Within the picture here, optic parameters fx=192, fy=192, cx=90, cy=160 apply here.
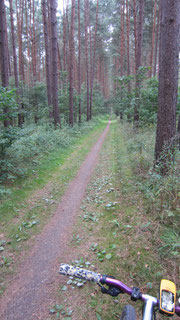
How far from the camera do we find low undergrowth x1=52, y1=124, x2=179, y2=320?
2.72m

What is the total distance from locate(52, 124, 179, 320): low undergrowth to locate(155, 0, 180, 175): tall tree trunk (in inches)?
54.3

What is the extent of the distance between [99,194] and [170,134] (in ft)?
9.21

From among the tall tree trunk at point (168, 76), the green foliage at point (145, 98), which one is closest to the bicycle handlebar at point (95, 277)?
the tall tree trunk at point (168, 76)

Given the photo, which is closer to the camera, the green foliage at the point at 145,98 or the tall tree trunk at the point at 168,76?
the tall tree trunk at the point at 168,76

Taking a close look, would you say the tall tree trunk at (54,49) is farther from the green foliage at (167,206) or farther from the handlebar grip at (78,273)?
the handlebar grip at (78,273)

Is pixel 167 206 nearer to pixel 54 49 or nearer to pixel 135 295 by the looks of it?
pixel 135 295

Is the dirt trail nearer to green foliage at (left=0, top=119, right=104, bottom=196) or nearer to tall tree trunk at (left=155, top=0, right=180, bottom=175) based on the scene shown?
green foliage at (left=0, top=119, right=104, bottom=196)

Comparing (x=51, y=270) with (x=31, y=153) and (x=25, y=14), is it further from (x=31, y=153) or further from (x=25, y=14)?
(x=25, y=14)

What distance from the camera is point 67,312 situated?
2627 mm

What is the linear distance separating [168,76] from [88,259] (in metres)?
4.76

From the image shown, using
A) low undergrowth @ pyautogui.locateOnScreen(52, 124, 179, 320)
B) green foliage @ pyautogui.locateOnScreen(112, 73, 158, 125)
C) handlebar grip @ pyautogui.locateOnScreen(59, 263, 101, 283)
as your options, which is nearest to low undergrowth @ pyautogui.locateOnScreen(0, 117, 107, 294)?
low undergrowth @ pyautogui.locateOnScreen(52, 124, 179, 320)

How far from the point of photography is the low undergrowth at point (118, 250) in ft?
8.93

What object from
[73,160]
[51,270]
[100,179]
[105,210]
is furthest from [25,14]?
[51,270]

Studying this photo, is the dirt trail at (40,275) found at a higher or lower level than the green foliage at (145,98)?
lower
